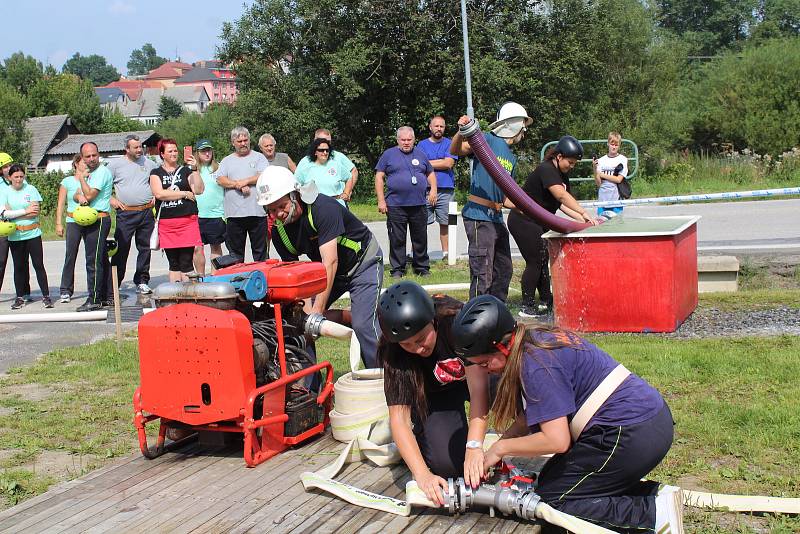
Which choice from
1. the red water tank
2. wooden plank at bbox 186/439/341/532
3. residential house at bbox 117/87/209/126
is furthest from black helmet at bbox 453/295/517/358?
residential house at bbox 117/87/209/126

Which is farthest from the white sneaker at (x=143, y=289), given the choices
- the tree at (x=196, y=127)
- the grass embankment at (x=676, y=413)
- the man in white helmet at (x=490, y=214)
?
the tree at (x=196, y=127)

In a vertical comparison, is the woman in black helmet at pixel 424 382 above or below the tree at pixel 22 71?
below

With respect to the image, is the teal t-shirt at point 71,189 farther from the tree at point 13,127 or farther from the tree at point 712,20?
the tree at point 712,20

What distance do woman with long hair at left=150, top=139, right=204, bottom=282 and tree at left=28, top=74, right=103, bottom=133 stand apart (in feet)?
254

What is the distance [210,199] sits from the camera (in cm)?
1144

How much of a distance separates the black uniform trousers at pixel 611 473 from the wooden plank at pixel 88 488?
2.36 metres

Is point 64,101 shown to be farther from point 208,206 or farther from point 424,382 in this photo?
point 424,382

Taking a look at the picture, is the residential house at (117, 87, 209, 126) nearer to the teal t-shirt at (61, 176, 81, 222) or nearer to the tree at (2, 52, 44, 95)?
the tree at (2, 52, 44, 95)

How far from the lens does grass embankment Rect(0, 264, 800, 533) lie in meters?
4.81

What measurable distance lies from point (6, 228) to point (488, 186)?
6.73 meters

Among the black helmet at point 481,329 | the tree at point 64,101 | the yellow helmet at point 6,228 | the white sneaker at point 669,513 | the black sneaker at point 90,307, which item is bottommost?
the white sneaker at point 669,513


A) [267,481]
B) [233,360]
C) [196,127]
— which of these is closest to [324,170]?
[233,360]

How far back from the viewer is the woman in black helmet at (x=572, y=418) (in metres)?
3.70

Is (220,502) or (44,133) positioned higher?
(44,133)
